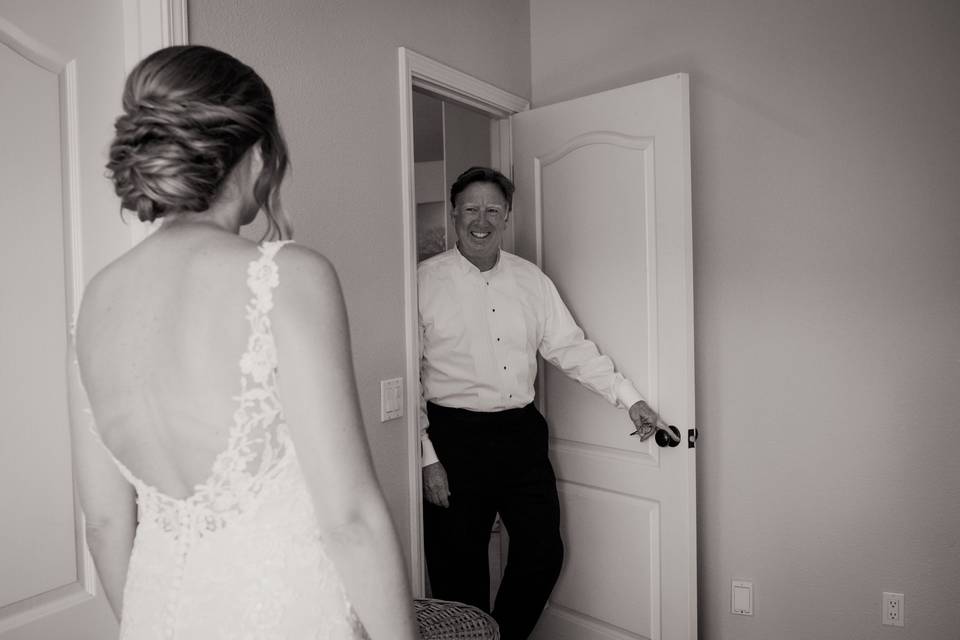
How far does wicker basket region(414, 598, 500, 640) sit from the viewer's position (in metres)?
1.70

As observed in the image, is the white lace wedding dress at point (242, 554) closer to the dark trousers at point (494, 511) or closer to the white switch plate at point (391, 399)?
the white switch plate at point (391, 399)

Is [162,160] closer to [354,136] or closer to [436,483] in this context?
[354,136]

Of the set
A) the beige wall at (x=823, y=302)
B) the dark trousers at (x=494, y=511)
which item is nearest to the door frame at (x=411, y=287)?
the dark trousers at (x=494, y=511)

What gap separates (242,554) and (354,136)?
1.38m

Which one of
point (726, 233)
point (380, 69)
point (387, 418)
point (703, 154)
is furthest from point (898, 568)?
point (380, 69)

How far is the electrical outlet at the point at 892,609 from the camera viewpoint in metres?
2.24

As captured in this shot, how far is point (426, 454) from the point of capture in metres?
2.25

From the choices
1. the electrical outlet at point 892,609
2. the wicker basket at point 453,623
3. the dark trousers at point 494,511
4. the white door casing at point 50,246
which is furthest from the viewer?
the dark trousers at point 494,511

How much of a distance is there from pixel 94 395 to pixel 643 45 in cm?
238

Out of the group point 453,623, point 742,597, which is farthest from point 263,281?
point 742,597

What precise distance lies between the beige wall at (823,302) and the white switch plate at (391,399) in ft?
3.80

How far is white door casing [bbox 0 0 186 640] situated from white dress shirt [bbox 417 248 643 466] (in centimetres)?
111

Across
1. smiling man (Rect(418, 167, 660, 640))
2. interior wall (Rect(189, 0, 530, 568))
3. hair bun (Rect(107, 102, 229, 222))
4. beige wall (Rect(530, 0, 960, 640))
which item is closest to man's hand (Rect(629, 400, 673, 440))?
smiling man (Rect(418, 167, 660, 640))

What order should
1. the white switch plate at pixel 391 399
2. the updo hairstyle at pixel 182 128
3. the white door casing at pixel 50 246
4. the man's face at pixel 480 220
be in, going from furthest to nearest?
the man's face at pixel 480 220 → the white switch plate at pixel 391 399 → the white door casing at pixel 50 246 → the updo hairstyle at pixel 182 128
